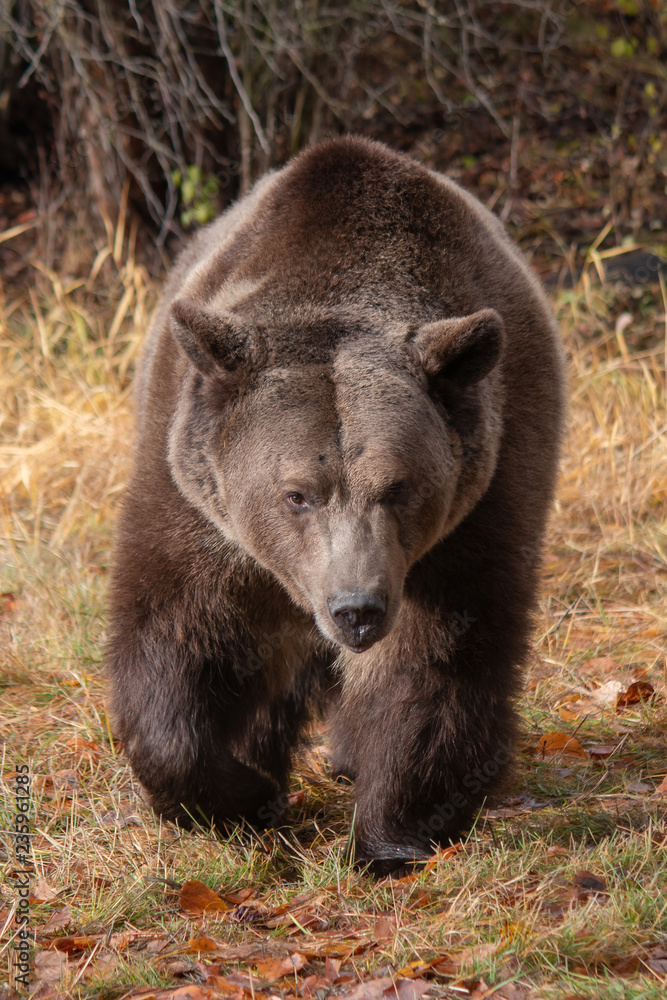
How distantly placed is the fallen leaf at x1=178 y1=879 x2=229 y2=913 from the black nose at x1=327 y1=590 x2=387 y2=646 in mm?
1090

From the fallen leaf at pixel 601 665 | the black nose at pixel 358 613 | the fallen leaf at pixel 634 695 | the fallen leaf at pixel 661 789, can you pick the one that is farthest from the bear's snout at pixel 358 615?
the fallen leaf at pixel 601 665

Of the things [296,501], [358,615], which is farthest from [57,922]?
[296,501]

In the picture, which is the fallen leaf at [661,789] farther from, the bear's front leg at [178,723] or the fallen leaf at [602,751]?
Answer: the bear's front leg at [178,723]

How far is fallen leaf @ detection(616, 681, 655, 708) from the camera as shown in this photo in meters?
5.16

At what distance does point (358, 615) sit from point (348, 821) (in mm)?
1542

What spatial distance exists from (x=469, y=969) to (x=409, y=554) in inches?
48.0

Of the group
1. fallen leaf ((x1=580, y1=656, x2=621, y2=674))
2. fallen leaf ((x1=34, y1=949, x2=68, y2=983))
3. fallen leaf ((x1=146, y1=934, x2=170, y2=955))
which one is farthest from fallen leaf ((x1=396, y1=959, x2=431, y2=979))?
fallen leaf ((x1=580, y1=656, x2=621, y2=674))

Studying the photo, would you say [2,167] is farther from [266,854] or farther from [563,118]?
[266,854]

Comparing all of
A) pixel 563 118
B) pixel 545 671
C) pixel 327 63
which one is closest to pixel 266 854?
pixel 545 671

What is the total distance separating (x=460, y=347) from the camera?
3.49 meters

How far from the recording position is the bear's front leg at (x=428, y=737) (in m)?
3.87

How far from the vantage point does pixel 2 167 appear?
13.5 m

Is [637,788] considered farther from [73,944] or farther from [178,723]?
[73,944]

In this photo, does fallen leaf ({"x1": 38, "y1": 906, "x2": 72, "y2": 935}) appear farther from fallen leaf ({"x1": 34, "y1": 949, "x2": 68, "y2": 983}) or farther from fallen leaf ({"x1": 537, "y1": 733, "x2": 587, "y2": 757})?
fallen leaf ({"x1": 537, "y1": 733, "x2": 587, "y2": 757})
